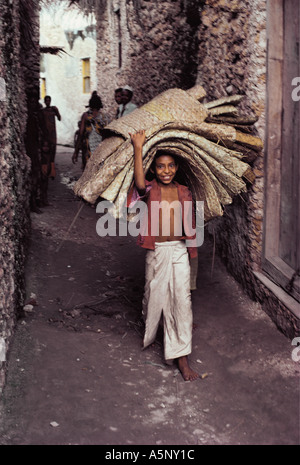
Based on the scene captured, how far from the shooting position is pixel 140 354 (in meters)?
4.33

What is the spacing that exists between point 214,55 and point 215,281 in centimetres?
239

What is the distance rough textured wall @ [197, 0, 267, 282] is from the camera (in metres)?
4.66

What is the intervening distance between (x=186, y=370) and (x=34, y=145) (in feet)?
16.9

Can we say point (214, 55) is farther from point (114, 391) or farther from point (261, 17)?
point (114, 391)

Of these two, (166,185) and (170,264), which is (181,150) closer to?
(166,185)

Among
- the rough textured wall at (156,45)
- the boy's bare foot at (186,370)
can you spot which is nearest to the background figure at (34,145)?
the rough textured wall at (156,45)

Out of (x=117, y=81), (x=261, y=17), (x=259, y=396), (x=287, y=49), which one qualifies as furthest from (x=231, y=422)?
(x=117, y=81)

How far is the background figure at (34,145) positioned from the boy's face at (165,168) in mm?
4300

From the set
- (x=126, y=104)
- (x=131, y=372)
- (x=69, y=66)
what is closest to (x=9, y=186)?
(x=131, y=372)

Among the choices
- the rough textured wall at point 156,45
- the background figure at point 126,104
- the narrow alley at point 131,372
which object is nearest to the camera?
the narrow alley at point 131,372

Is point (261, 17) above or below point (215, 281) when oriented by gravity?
above

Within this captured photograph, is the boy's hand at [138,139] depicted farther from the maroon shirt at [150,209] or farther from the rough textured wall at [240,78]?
the rough textured wall at [240,78]

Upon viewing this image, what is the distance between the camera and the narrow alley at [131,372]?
10.7 feet

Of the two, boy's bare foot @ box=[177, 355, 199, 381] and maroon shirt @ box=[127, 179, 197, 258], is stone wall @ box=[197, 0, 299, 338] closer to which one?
maroon shirt @ box=[127, 179, 197, 258]
